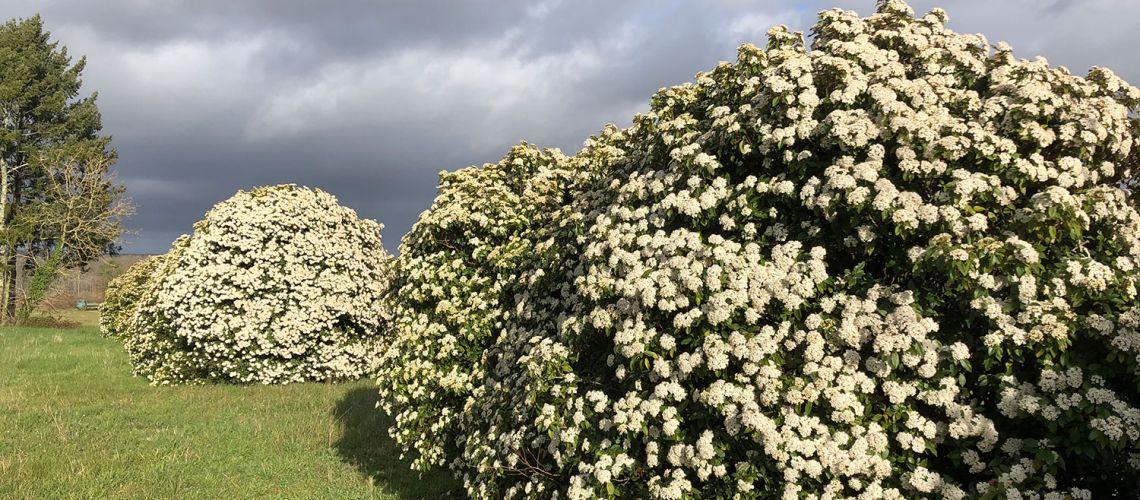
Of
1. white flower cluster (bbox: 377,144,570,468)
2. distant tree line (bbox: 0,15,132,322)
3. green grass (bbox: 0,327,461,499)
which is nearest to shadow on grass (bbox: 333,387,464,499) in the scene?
green grass (bbox: 0,327,461,499)

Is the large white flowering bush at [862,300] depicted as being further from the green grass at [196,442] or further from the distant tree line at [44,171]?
the distant tree line at [44,171]

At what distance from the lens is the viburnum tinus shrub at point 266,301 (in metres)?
19.9

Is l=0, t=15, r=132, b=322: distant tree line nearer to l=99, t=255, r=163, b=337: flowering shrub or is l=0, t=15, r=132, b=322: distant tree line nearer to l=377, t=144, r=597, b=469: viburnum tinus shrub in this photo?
l=99, t=255, r=163, b=337: flowering shrub

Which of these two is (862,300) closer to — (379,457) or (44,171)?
(379,457)

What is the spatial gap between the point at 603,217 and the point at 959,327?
378 cm

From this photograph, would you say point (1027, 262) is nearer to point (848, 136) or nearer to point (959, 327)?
point (959, 327)

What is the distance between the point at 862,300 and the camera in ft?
18.7

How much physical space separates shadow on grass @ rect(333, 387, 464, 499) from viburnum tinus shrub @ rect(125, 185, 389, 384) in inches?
115

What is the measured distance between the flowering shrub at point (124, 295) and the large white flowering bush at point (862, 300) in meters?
33.9

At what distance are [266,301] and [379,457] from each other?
911 centimetres

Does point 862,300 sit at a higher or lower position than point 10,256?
lower

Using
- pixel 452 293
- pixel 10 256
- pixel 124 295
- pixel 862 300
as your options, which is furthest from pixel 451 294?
pixel 10 256

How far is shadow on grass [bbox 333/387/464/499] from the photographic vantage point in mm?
11359

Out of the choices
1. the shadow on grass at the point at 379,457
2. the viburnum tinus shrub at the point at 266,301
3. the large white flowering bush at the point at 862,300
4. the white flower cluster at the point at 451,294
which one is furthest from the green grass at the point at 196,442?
the large white flowering bush at the point at 862,300
